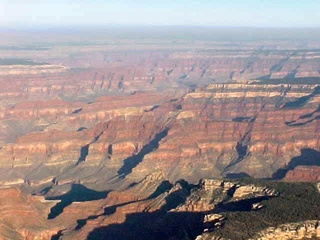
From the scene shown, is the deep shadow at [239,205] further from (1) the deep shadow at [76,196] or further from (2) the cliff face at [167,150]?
(2) the cliff face at [167,150]

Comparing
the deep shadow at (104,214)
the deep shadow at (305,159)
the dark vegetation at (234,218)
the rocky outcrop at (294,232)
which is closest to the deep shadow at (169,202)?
the deep shadow at (104,214)

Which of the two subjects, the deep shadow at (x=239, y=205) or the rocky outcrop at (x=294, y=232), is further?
the deep shadow at (x=239, y=205)

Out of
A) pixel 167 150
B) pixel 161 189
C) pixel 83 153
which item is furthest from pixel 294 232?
pixel 83 153

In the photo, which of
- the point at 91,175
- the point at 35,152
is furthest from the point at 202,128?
the point at 35,152

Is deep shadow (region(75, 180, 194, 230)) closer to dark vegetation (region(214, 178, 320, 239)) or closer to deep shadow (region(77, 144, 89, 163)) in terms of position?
dark vegetation (region(214, 178, 320, 239))

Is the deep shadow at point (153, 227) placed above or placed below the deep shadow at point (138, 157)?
above

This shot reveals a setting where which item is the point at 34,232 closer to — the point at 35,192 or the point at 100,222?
the point at 100,222

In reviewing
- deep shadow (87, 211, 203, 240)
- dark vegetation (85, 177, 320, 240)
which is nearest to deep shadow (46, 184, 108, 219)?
dark vegetation (85, 177, 320, 240)
